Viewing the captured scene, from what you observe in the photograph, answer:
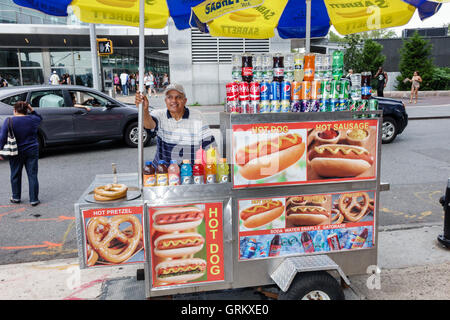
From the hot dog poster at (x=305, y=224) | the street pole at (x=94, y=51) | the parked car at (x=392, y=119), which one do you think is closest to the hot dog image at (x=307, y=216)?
the hot dog poster at (x=305, y=224)

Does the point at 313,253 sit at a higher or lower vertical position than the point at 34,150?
lower

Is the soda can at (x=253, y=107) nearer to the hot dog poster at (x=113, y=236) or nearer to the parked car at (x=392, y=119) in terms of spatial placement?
the hot dog poster at (x=113, y=236)

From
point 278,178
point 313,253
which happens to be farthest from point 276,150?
point 313,253

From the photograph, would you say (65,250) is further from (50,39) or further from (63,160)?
(50,39)

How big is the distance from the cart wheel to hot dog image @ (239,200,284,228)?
0.52 meters

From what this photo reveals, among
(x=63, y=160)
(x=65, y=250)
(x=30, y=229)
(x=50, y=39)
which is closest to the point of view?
(x=65, y=250)

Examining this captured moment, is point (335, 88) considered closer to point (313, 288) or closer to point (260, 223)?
point (260, 223)

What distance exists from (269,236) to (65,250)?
2.80 m

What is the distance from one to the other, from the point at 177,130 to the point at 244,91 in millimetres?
1161

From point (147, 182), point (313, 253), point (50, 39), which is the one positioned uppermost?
point (50, 39)

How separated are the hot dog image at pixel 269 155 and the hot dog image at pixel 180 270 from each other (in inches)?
33.3
